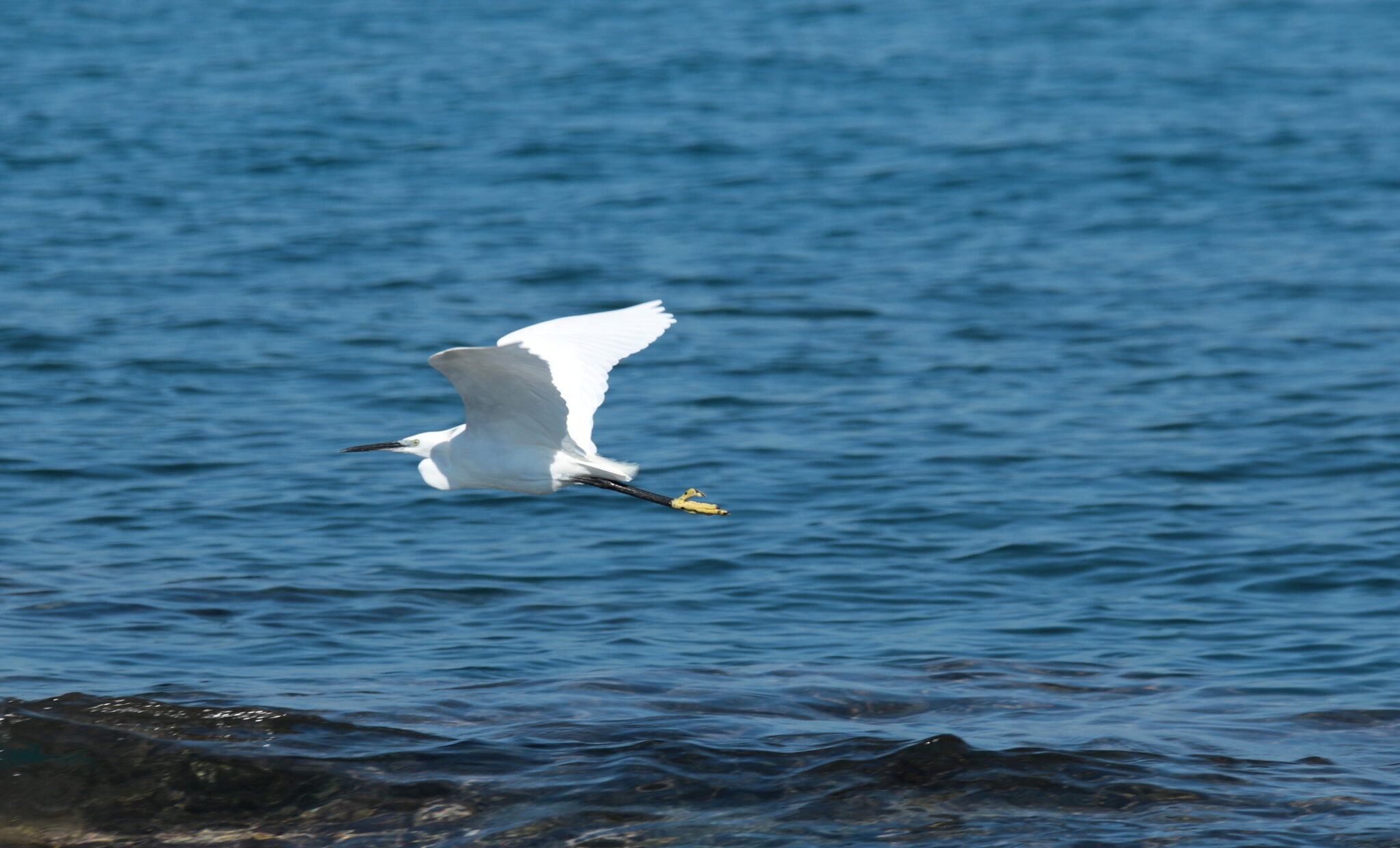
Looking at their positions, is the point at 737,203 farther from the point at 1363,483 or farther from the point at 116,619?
the point at 116,619

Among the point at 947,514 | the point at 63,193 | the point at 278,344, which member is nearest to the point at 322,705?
the point at 947,514

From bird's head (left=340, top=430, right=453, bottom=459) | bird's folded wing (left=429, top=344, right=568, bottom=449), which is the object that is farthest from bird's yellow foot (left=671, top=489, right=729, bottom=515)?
bird's head (left=340, top=430, right=453, bottom=459)

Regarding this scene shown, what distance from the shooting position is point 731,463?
10.7 m

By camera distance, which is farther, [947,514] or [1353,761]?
[947,514]

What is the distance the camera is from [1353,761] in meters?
7.34

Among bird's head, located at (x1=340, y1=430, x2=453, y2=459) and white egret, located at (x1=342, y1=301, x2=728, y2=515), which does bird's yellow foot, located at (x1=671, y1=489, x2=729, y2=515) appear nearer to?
white egret, located at (x1=342, y1=301, x2=728, y2=515)

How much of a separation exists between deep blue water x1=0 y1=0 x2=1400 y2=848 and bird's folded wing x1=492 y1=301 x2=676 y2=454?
4.52 ft

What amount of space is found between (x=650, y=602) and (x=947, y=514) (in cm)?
191

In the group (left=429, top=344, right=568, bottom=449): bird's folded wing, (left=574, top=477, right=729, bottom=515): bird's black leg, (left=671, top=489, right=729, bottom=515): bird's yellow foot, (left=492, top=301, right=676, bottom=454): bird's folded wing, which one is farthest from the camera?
(left=671, top=489, right=729, bottom=515): bird's yellow foot

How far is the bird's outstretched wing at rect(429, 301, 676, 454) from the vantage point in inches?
282

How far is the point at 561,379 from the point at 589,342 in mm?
198

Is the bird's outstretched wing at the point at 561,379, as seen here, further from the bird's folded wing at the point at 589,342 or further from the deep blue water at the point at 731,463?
the deep blue water at the point at 731,463

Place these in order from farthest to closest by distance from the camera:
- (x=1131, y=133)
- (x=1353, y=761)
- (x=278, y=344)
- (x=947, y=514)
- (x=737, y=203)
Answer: (x=1131, y=133) < (x=737, y=203) < (x=278, y=344) < (x=947, y=514) < (x=1353, y=761)

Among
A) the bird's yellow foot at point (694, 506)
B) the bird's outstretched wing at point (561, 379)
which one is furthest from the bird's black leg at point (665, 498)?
the bird's outstretched wing at point (561, 379)
